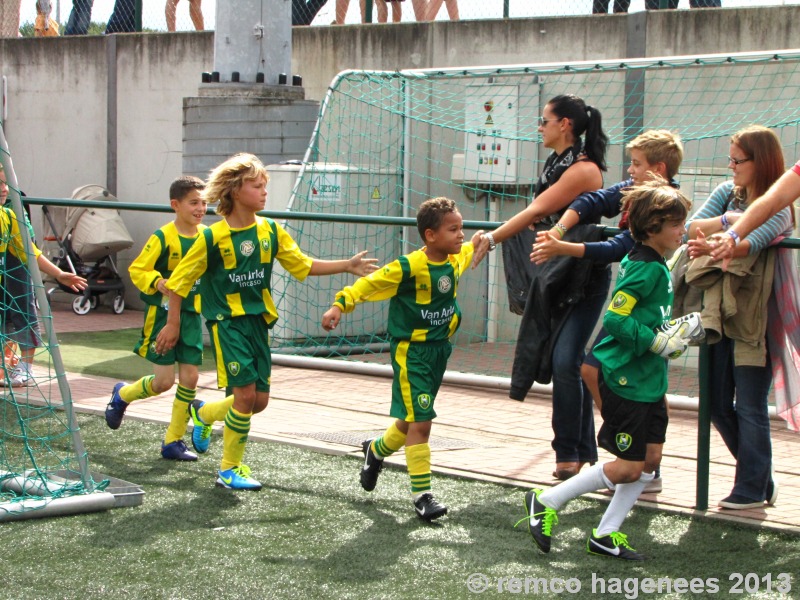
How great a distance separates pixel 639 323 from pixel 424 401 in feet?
3.76

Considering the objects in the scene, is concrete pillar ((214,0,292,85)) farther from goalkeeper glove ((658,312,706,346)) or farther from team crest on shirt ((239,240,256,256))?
goalkeeper glove ((658,312,706,346))

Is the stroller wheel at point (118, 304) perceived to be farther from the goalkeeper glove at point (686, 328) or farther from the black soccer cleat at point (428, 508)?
the goalkeeper glove at point (686, 328)

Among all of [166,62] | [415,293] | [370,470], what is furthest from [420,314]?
[166,62]

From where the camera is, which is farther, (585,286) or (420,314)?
(585,286)

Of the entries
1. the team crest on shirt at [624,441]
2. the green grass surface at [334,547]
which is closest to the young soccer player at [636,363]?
the team crest on shirt at [624,441]

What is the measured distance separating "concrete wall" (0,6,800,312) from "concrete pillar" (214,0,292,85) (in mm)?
1365

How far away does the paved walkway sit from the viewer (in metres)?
6.06

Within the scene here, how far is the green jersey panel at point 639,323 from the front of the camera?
4.77 meters

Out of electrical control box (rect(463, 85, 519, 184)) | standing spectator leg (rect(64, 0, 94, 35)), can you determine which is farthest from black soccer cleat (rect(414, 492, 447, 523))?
standing spectator leg (rect(64, 0, 94, 35))

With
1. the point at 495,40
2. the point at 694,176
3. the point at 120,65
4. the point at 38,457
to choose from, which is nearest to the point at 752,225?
the point at 38,457

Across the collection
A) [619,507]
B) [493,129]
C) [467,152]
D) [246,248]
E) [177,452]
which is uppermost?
[493,129]

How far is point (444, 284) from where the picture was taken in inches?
218

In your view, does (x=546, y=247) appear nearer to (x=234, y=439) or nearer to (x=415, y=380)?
(x=415, y=380)

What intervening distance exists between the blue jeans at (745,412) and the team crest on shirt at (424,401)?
4.17ft
